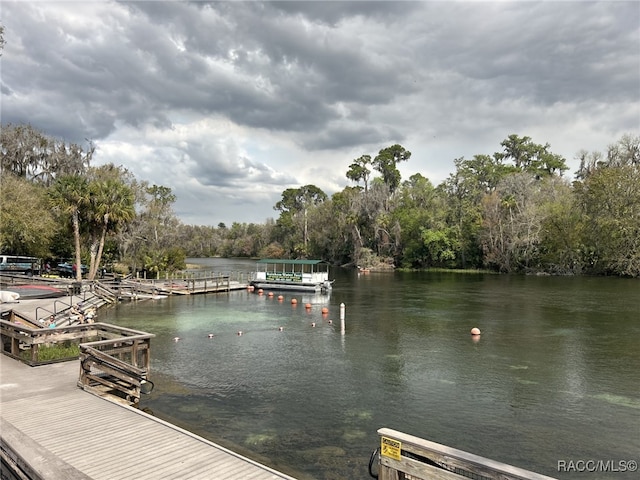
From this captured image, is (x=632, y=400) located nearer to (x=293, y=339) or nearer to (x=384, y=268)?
(x=293, y=339)

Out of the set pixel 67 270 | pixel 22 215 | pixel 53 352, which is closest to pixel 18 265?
pixel 67 270

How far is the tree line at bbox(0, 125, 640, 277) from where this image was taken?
37.6 m

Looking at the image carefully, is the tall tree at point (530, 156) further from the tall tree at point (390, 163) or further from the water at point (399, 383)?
the water at point (399, 383)

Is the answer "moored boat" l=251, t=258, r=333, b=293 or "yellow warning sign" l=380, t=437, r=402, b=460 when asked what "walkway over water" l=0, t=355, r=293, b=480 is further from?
"moored boat" l=251, t=258, r=333, b=293

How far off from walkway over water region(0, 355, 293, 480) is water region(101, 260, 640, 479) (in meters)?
2.52

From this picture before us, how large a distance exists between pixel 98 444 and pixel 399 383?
10016 mm

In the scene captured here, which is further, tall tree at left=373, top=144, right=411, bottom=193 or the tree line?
tall tree at left=373, top=144, right=411, bottom=193

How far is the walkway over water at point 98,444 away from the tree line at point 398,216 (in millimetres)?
30263

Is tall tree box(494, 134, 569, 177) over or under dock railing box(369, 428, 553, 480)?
over

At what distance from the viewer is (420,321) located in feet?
87.2

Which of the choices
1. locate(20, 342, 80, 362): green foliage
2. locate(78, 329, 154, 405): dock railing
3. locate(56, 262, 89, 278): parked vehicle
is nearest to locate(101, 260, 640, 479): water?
locate(78, 329, 154, 405): dock railing

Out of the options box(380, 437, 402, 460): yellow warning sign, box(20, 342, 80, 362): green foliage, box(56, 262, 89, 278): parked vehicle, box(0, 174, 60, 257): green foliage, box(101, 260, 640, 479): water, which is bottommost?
box(101, 260, 640, 479): water

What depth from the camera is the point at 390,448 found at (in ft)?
18.1

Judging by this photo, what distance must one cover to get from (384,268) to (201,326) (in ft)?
193
